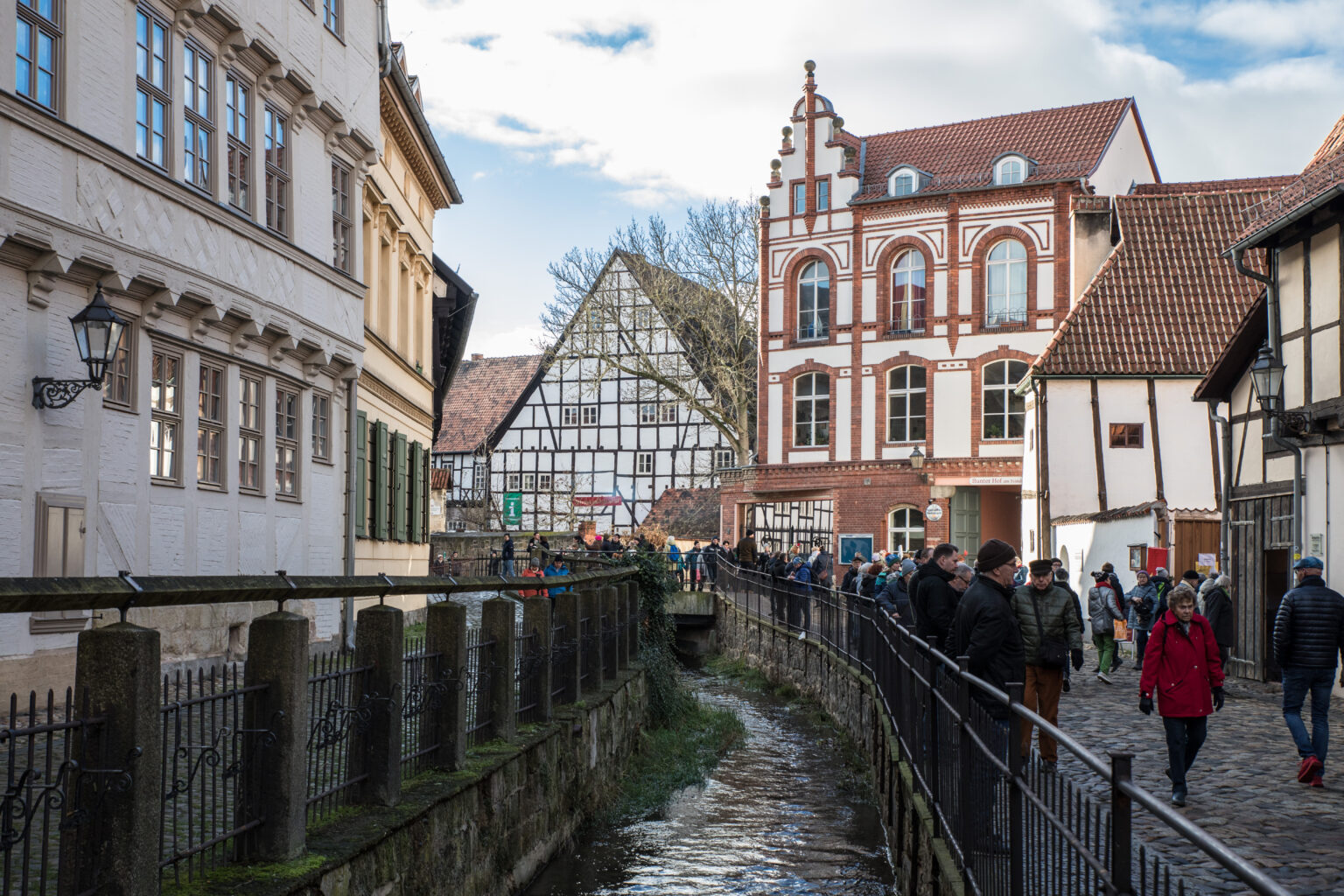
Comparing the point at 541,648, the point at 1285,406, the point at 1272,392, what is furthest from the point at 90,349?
the point at 1285,406

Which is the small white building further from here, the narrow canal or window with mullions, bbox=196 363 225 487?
window with mullions, bbox=196 363 225 487

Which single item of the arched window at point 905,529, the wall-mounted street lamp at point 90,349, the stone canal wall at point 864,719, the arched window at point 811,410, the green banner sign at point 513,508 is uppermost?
the arched window at point 811,410

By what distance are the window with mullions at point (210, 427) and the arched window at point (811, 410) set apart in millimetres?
31046

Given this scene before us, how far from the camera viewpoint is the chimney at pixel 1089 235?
38594 mm

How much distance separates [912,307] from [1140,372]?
1391 cm

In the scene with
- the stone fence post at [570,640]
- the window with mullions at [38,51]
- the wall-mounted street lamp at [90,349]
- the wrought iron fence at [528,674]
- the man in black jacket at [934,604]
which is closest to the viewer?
the wrought iron fence at [528,674]

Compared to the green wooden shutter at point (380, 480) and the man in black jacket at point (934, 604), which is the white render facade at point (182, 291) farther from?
the man in black jacket at point (934, 604)

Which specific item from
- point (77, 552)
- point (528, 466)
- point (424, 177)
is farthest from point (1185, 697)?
point (528, 466)

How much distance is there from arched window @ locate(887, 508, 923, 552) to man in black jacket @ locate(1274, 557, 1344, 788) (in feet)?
104

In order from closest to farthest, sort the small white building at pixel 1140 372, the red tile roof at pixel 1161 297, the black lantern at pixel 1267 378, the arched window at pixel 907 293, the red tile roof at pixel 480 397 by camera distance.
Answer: the black lantern at pixel 1267 378, the small white building at pixel 1140 372, the red tile roof at pixel 1161 297, the arched window at pixel 907 293, the red tile roof at pixel 480 397

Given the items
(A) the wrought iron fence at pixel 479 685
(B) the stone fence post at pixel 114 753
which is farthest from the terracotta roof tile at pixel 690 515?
(B) the stone fence post at pixel 114 753

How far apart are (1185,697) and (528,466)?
51.2 meters

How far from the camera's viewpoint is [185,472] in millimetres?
14375

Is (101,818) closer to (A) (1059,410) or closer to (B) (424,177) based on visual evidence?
(B) (424,177)
